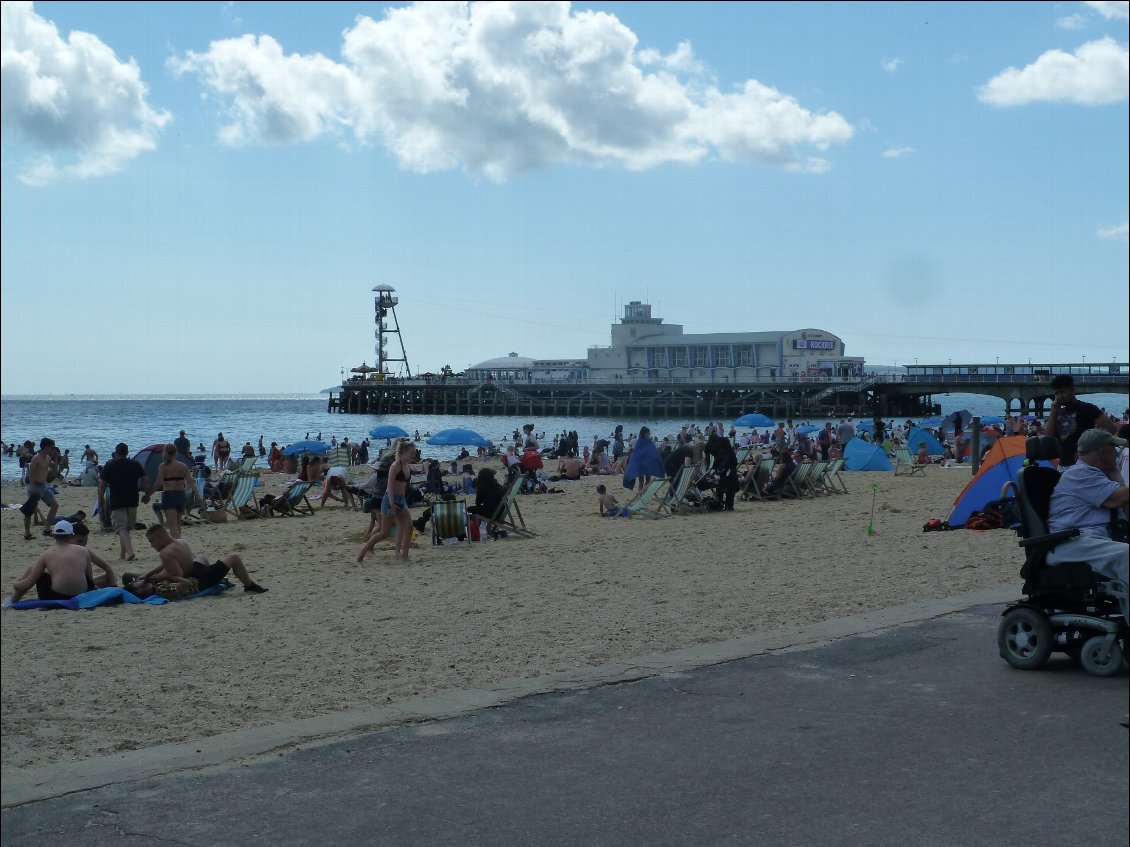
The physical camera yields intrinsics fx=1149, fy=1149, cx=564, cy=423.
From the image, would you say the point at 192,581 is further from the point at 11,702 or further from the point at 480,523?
the point at 11,702

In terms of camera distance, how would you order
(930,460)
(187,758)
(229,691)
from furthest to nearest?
(930,460)
(229,691)
(187,758)

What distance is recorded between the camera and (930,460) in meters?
26.0

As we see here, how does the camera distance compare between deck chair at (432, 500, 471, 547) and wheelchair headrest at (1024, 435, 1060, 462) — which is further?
deck chair at (432, 500, 471, 547)

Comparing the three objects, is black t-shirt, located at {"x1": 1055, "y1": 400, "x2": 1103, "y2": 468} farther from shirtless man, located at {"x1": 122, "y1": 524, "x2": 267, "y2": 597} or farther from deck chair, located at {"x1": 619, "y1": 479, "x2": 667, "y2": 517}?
deck chair, located at {"x1": 619, "y1": 479, "x2": 667, "y2": 517}

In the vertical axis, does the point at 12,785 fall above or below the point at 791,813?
above

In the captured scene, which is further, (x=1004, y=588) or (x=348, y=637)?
(x=1004, y=588)

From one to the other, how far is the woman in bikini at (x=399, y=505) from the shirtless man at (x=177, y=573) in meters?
1.88

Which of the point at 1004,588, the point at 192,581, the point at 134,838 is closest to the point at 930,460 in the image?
the point at 1004,588

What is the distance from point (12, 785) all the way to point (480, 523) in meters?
11.0

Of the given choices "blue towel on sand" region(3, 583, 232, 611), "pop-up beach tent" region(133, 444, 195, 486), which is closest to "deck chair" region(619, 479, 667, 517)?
"pop-up beach tent" region(133, 444, 195, 486)

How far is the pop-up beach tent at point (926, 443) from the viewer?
27845 millimetres

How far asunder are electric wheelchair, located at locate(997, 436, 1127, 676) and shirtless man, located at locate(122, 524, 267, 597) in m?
5.66

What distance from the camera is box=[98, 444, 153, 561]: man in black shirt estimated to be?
31.9 feet

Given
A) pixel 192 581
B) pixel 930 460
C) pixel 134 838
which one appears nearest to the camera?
pixel 134 838
